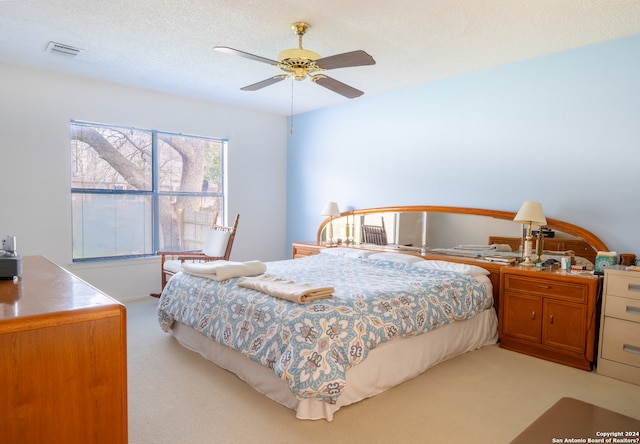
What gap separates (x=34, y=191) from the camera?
14.1 ft

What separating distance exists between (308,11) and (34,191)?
3.46 metres

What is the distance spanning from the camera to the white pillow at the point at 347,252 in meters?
4.43

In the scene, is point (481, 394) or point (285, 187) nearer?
point (481, 394)

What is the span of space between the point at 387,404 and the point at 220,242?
2940mm

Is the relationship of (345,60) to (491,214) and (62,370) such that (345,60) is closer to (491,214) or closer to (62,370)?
(491,214)

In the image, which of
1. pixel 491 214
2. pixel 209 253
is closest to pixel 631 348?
pixel 491 214

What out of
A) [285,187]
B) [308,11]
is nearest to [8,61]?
[308,11]

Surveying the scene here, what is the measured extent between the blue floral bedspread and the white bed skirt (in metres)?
0.12

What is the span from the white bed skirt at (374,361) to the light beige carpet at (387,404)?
6 centimetres

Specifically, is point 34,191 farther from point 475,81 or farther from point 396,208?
point 475,81

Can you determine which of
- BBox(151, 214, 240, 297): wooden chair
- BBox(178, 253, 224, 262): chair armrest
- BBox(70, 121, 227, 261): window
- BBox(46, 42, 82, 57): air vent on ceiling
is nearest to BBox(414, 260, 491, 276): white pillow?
BBox(151, 214, 240, 297): wooden chair

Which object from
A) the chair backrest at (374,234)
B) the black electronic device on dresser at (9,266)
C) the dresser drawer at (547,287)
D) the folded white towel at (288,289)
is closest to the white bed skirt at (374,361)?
the dresser drawer at (547,287)

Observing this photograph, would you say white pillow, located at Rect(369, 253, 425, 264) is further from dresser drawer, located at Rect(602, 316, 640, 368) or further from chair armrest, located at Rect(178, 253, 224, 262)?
chair armrest, located at Rect(178, 253, 224, 262)

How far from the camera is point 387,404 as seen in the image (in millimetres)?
2512
